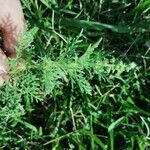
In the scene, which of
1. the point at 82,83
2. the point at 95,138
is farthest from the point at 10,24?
the point at 95,138

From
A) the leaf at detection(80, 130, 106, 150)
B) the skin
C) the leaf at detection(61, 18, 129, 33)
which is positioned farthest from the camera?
the leaf at detection(61, 18, 129, 33)

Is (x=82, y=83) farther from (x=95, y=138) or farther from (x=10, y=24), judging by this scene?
(x=10, y=24)

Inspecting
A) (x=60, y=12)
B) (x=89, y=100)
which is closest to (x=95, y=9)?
(x=60, y=12)

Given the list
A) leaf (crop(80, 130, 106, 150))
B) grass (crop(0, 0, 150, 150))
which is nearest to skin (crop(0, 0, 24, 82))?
grass (crop(0, 0, 150, 150))

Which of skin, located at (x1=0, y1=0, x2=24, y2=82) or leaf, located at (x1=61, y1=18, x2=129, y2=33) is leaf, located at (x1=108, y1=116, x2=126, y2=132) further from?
skin, located at (x1=0, y1=0, x2=24, y2=82)

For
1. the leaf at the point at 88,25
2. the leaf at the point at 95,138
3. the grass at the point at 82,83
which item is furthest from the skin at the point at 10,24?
the leaf at the point at 95,138

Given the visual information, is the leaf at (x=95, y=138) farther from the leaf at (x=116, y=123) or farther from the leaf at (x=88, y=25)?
the leaf at (x=88, y=25)

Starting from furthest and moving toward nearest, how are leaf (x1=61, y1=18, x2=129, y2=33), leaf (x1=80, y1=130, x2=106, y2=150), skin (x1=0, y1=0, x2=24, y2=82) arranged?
1. leaf (x1=61, y1=18, x2=129, y2=33)
2. leaf (x1=80, y1=130, x2=106, y2=150)
3. skin (x1=0, y1=0, x2=24, y2=82)
